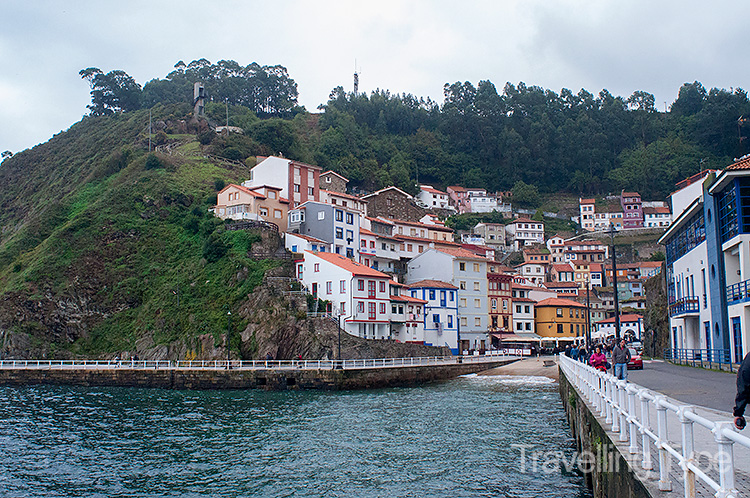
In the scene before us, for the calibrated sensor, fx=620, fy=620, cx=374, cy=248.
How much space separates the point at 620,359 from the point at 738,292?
18313 millimetres

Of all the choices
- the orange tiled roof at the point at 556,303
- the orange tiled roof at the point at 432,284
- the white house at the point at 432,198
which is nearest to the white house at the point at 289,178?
the orange tiled roof at the point at 432,284

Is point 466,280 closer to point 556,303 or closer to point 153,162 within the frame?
point 556,303

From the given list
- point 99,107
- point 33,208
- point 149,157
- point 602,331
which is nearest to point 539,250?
point 602,331

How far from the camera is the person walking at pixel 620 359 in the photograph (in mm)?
19641

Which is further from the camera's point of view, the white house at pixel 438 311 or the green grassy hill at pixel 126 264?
the white house at pixel 438 311

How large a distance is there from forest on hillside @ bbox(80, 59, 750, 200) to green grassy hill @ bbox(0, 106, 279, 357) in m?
45.9

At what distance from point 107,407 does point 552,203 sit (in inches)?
4956

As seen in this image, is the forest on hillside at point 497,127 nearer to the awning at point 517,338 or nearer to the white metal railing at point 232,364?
the awning at point 517,338

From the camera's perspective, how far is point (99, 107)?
14875 centimetres

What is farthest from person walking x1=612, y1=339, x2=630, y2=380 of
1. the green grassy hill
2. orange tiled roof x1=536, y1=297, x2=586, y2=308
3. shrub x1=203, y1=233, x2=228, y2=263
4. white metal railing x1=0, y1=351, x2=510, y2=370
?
orange tiled roof x1=536, y1=297, x2=586, y2=308

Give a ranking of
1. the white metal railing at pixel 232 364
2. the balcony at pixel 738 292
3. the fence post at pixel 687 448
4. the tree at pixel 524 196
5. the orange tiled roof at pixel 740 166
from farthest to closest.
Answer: the tree at pixel 524 196 < the white metal railing at pixel 232 364 < the orange tiled roof at pixel 740 166 < the balcony at pixel 738 292 < the fence post at pixel 687 448

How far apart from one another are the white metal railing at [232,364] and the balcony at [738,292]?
85.5ft

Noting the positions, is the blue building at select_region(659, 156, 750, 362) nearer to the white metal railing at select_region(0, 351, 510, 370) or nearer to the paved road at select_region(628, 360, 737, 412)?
the paved road at select_region(628, 360, 737, 412)

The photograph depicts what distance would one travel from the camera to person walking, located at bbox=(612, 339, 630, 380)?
64.4 ft
